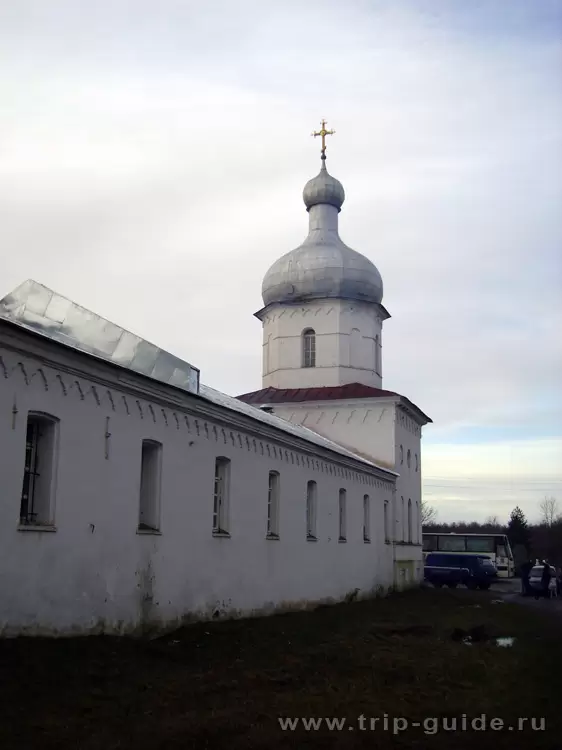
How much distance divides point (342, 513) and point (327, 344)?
28.7 ft

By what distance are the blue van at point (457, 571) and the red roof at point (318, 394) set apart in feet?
25.2

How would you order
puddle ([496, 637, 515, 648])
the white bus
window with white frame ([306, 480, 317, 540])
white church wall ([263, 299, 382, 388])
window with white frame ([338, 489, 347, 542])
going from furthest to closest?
the white bus → white church wall ([263, 299, 382, 388]) → window with white frame ([338, 489, 347, 542]) → window with white frame ([306, 480, 317, 540]) → puddle ([496, 637, 515, 648])

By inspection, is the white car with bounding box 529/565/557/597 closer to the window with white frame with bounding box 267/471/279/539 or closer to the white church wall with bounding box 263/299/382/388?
the white church wall with bounding box 263/299/382/388

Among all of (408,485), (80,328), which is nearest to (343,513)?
(408,485)

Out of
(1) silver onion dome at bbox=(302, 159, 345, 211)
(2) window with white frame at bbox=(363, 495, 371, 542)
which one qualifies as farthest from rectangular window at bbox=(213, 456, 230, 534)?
(1) silver onion dome at bbox=(302, 159, 345, 211)

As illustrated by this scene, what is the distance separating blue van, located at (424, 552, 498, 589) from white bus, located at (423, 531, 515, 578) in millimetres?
11377

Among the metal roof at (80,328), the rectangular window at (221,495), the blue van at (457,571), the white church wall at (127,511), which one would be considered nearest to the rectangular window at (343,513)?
the white church wall at (127,511)

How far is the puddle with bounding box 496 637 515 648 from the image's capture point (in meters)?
14.3

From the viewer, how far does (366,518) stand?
2600cm

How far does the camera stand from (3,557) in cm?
992

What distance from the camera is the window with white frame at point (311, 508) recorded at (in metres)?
21.0

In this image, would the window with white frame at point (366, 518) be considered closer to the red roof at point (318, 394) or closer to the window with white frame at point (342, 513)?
the window with white frame at point (342, 513)

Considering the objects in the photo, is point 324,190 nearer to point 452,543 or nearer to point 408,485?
point 408,485

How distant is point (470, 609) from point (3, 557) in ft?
49.0
